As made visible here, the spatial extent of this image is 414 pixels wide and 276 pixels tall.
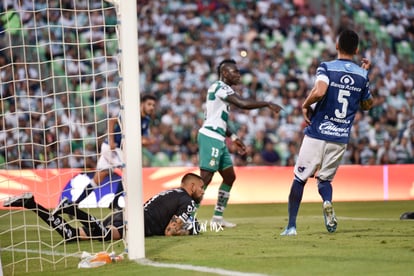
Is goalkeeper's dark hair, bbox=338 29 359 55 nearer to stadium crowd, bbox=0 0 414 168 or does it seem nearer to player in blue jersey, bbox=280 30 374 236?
player in blue jersey, bbox=280 30 374 236

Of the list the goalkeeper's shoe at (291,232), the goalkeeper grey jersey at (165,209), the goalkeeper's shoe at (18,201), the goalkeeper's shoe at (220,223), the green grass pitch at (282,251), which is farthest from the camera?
the goalkeeper's shoe at (220,223)

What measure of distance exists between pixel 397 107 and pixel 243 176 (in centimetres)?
651

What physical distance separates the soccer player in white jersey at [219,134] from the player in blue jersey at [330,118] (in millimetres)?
2287

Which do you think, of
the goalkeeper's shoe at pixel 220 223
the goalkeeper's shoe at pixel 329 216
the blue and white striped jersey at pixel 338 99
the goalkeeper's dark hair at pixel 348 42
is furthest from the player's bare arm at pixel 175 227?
the goalkeeper's dark hair at pixel 348 42

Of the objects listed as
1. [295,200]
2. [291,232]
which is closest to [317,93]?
[295,200]

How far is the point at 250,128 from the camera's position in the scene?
72.4ft

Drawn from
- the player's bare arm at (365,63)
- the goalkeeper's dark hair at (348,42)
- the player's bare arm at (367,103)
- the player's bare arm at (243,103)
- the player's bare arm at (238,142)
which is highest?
the goalkeeper's dark hair at (348,42)

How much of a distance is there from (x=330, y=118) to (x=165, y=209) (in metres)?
2.11

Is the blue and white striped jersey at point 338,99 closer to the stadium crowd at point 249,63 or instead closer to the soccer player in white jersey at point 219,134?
the soccer player in white jersey at point 219,134

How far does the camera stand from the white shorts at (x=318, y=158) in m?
10.0

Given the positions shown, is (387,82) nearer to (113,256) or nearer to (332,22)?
(332,22)

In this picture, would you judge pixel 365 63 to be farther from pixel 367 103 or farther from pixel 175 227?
pixel 175 227

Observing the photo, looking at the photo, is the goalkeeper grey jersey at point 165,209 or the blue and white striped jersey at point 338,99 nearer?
the blue and white striped jersey at point 338,99

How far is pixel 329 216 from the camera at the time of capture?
393 inches
